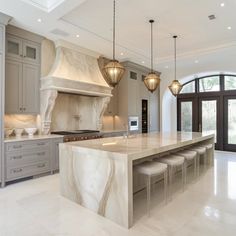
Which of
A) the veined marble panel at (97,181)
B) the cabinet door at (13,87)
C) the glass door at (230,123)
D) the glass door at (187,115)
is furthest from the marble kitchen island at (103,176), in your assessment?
the glass door at (187,115)

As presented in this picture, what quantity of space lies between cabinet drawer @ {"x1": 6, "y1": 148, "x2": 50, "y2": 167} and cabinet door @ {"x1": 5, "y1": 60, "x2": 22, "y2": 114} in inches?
39.9

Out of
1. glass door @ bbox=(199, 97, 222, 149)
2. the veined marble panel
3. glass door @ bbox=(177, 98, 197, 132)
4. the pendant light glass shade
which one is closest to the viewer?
the veined marble panel

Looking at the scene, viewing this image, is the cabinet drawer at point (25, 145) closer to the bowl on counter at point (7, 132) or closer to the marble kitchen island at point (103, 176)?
the bowl on counter at point (7, 132)

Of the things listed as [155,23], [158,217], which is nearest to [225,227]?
[158,217]

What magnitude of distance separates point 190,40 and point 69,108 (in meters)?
4.03

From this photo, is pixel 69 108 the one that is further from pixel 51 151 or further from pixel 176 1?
pixel 176 1

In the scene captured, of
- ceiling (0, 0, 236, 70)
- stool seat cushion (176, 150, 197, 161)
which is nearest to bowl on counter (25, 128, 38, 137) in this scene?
ceiling (0, 0, 236, 70)

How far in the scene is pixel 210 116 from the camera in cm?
820

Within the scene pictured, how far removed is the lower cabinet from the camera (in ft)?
13.0


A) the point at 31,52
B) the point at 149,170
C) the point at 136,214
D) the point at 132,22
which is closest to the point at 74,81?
the point at 31,52

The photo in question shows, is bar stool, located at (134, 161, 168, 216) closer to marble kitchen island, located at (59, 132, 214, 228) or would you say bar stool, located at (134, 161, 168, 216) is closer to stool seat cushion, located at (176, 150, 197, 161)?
marble kitchen island, located at (59, 132, 214, 228)

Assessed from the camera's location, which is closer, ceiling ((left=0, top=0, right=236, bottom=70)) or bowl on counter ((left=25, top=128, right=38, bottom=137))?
ceiling ((left=0, top=0, right=236, bottom=70))

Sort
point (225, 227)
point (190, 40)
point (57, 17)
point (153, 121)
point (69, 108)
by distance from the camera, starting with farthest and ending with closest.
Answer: point (153, 121) < point (69, 108) < point (190, 40) < point (57, 17) < point (225, 227)

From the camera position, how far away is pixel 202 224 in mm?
2473
